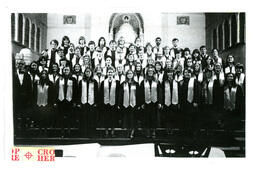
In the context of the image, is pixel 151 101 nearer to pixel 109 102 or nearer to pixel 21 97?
pixel 109 102

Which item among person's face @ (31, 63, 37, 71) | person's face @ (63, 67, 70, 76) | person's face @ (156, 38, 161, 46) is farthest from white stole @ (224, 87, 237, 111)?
person's face @ (31, 63, 37, 71)

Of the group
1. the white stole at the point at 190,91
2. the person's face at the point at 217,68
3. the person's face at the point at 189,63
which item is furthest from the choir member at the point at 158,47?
the person's face at the point at 217,68

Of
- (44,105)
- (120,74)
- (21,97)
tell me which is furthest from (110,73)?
(21,97)

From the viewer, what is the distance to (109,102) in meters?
3.13

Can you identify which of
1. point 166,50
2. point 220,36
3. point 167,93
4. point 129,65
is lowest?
point 167,93

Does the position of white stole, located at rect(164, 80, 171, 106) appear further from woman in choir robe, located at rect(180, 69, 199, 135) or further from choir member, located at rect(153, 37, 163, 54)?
choir member, located at rect(153, 37, 163, 54)

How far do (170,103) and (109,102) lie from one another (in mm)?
494

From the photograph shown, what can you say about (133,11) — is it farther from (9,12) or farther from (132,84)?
(9,12)

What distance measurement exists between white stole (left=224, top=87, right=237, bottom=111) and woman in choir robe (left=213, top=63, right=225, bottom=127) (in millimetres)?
31

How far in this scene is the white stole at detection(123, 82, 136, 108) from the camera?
313 centimetres

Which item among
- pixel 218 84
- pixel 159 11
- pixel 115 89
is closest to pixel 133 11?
pixel 159 11

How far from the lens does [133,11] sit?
303 cm
